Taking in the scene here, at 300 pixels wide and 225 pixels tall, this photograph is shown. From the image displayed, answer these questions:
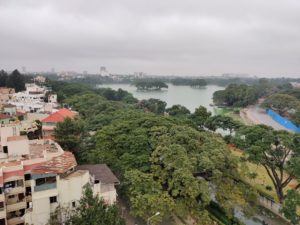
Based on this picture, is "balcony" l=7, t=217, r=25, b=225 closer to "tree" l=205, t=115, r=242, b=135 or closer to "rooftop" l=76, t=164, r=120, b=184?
"rooftop" l=76, t=164, r=120, b=184

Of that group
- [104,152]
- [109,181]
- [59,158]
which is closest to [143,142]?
[104,152]

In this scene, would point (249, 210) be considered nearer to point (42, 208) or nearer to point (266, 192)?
point (266, 192)

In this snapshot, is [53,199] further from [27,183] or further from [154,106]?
[154,106]

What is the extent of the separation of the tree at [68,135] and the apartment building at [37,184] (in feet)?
13.7

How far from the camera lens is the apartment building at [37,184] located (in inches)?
384

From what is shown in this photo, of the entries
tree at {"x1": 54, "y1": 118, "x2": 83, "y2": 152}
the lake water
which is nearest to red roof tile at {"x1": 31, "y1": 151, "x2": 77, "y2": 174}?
tree at {"x1": 54, "y1": 118, "x2": 83, "y2": 152}

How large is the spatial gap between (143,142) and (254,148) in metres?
5.76

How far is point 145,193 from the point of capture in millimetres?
Result: 11516

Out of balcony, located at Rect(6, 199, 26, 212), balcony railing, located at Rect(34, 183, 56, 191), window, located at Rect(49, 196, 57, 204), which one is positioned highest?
balcony railing, located at Rect(34, 183, 56, 191)

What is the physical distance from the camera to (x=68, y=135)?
645 inches

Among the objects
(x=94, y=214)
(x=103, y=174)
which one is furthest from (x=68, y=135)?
(x=94, y=214)

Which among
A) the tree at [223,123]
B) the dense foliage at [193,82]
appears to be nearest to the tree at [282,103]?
the tree at [223,123]

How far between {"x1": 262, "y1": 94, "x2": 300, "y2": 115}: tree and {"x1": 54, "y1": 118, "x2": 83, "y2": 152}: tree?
3846 centimetres

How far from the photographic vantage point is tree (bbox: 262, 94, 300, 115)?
146 ft
